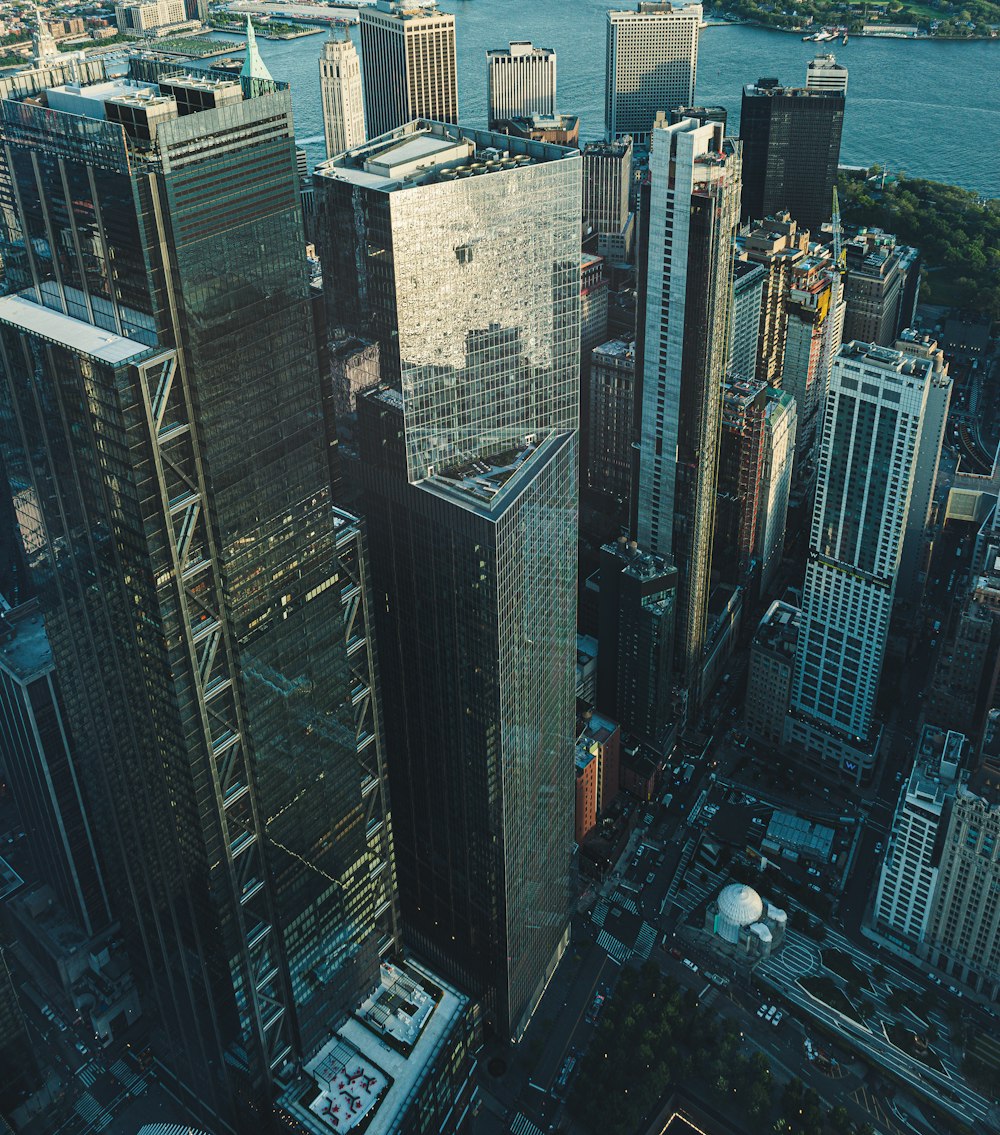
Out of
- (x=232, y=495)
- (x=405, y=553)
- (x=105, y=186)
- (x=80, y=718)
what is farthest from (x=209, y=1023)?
(x=105, y=186)

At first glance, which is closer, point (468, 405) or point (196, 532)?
point (196, 532)

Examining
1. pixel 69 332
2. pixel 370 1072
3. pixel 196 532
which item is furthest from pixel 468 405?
pixel 370 1072

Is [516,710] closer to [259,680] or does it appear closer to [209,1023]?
[259,680]

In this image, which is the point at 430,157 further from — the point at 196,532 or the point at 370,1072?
the point at 370,1072

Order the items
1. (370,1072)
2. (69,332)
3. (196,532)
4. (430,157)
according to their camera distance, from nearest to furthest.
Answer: (69,332)
(196,532)
(430,157)
(370,1072)

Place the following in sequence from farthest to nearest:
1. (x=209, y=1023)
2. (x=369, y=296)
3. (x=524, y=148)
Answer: (x=209, y=1023) → (x=524, y=148) → (x=369, y=296)

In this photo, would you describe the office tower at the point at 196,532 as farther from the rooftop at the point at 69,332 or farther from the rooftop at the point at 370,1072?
the rooftop at the point at 370,1072
